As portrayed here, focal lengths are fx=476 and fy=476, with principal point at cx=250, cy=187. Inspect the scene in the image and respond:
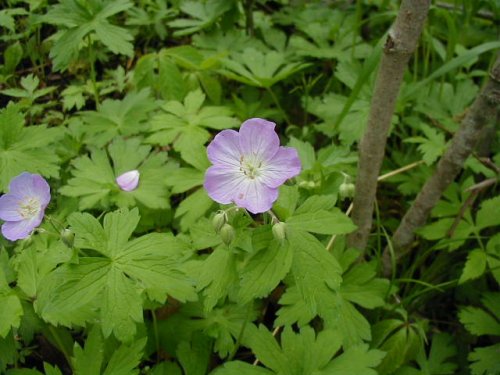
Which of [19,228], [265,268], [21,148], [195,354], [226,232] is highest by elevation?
[226,232]

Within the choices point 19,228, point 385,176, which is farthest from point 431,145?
point 19,228

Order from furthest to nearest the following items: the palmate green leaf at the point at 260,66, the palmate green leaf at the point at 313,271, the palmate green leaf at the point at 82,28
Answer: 1. the palmate green leaf at the point at 260,66
2. the palmate green leaf at the point at 82,28
3. the palmate green leaf at the point at 313,271

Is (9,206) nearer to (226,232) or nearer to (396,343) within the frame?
(226,232)

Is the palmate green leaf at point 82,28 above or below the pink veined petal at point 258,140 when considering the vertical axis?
below

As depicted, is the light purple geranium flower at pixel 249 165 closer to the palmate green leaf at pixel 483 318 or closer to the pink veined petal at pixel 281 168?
the pink veined petal at pixel 281 168

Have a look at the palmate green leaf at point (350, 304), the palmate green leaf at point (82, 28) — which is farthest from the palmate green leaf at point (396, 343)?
the palmate green leaf at point (82, 28)

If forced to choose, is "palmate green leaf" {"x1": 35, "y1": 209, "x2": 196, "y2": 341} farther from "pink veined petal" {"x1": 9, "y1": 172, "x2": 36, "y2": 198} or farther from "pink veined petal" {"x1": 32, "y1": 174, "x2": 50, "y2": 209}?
"pink veined petal" {"x1": 9, "y1": 172, "x2": 36, "y2": 198}
